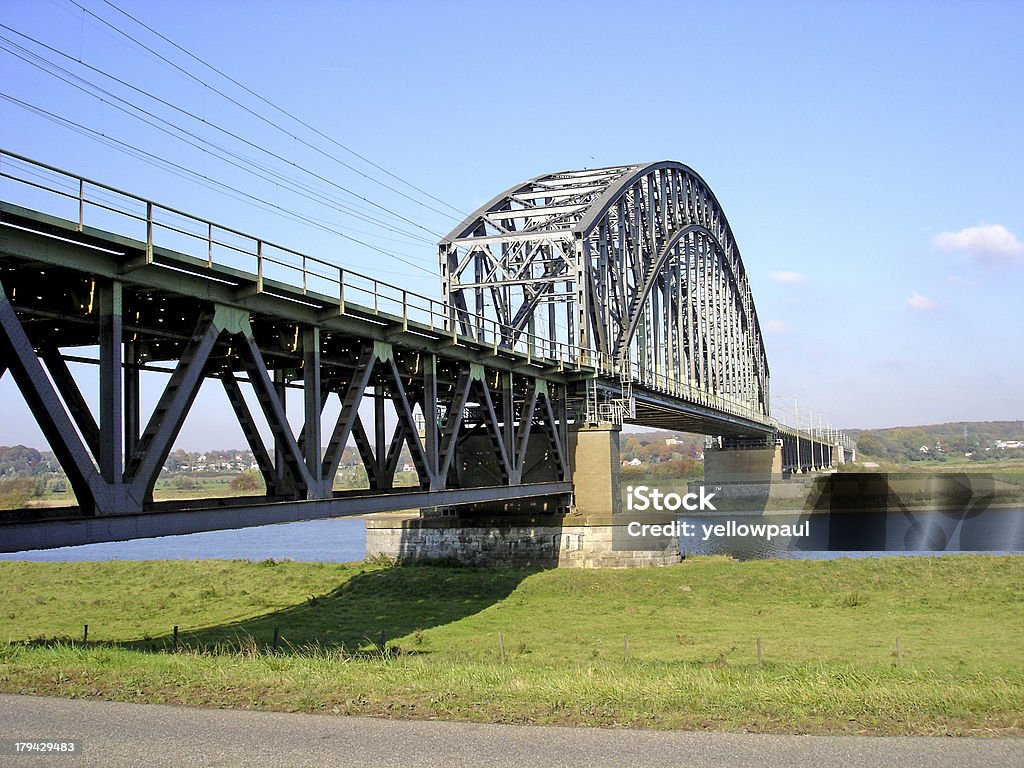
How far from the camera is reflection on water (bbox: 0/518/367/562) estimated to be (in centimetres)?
6700

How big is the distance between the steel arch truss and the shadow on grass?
10.9 metres

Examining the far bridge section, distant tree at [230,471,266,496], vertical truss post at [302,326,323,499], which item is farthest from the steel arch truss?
distant tree at [230,471,266,496]

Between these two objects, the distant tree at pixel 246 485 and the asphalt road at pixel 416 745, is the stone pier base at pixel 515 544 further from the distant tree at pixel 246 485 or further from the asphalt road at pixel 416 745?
the distant tree at pixel 246 485

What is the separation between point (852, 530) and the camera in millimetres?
86812

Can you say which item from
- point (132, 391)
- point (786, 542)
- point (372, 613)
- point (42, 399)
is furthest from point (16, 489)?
point (786, 542)

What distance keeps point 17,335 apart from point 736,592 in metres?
30.5

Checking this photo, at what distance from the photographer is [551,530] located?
4544 centimetres

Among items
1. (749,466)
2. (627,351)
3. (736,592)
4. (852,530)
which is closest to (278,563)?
(736,592)

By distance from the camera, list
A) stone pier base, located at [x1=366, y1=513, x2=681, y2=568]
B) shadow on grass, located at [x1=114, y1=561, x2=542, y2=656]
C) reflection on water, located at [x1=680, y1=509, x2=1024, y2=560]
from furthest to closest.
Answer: reflection on water, located at [x1=680, y1=509, x2=1024, y2=560], stone pier base, located at [x1=366, y1=513, x2=681, y2=568], shadow on grass, located at [x1=114, y1=561, x2=542, y2=656]

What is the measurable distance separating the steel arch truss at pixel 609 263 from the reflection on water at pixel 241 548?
18.6 meters

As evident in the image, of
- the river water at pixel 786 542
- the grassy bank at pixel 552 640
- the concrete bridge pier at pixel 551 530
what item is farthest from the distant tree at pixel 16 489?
the concrete bridge pier at pixel 551 530

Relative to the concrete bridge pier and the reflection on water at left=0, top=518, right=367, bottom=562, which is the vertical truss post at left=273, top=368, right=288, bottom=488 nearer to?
the concrete bridge pier

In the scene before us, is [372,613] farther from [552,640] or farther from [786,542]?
[786,542]

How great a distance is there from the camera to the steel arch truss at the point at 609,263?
58594mm
